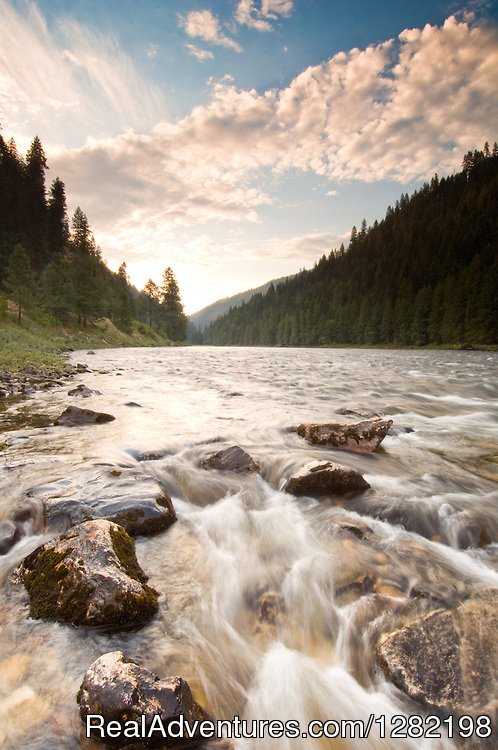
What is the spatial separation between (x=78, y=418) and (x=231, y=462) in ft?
15.6

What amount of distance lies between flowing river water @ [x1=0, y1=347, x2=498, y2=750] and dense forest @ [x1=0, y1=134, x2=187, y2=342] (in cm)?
3910

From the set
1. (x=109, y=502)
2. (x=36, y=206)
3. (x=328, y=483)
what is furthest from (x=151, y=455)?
(x=36, y=206)

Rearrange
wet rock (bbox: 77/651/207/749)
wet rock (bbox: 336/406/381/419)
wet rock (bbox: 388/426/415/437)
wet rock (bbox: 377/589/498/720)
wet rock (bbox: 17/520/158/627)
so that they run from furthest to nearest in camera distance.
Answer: wet rock (bbox: 336/406/381/419)
wet rock (bbox: 388/426/415/437)
wet rock (bbox: 17/520/158/627)
wet rock (bbox: 377/589/498/720)
wet rock (bbox: 77/651/207/749)

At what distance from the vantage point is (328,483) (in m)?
5.86

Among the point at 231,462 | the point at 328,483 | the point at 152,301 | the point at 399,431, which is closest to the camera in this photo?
the point at 328,483

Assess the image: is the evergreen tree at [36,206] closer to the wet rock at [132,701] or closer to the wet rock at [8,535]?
the wet rock at [8,535]

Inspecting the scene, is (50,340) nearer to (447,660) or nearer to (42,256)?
(42,256)

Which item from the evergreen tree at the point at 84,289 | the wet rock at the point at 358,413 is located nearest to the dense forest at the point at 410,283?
the wet rock at the point at 358,413

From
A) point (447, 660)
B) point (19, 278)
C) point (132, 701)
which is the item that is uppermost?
point (19, 278)

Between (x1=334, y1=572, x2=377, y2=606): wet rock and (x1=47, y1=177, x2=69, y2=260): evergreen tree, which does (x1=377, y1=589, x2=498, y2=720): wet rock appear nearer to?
(x1=334, y1=572, x2=377, y2=606): wet rock

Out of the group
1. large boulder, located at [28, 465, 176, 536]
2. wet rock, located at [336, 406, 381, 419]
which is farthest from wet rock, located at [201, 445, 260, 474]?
wet rock, located at [336, 406, 381, 419]

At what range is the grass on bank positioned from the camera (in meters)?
20.0

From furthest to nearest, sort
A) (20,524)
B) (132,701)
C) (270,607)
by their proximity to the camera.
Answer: (20,524) → (270,607) → (132,701)

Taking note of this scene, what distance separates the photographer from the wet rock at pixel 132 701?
2076 millimetres
